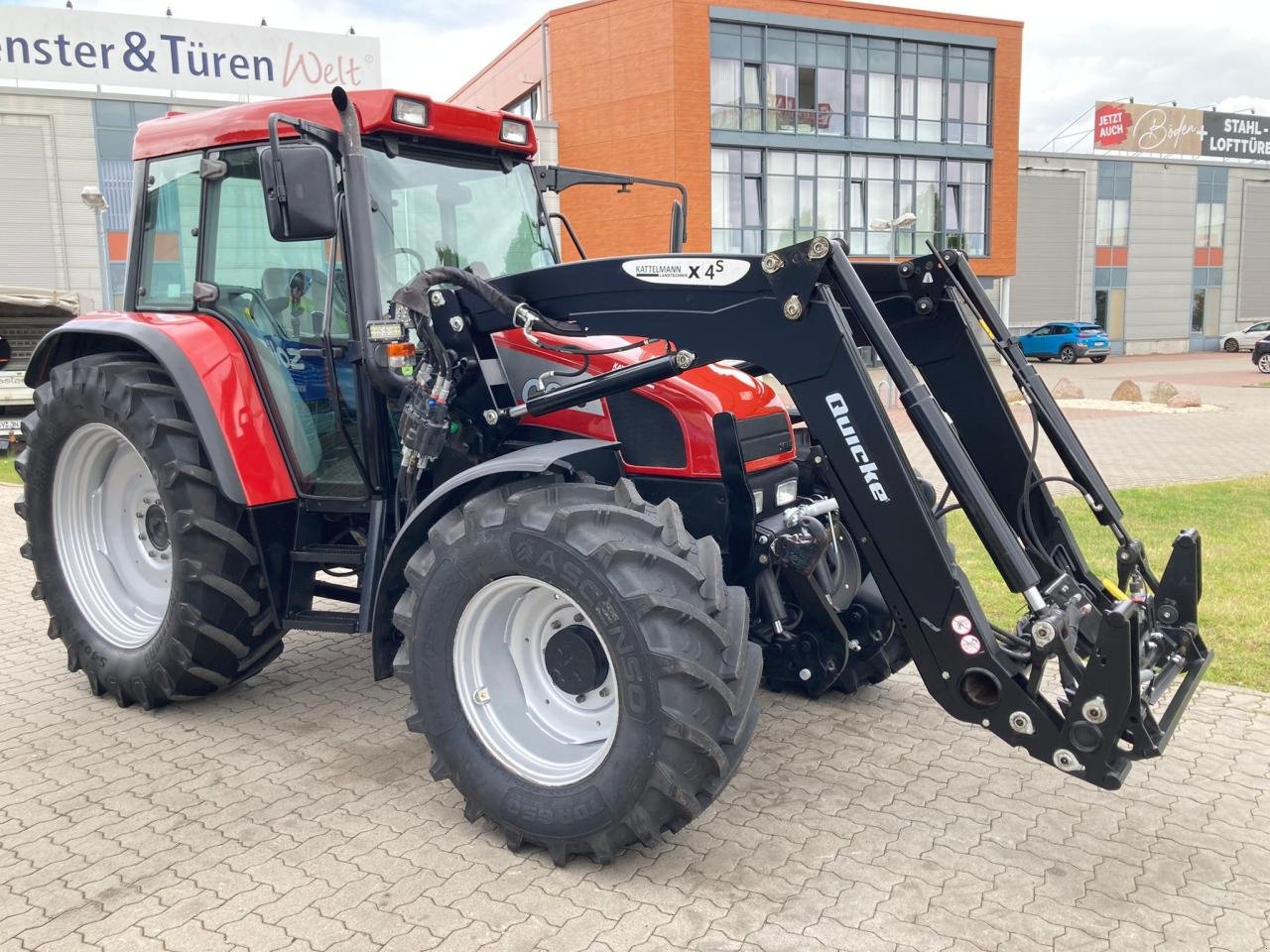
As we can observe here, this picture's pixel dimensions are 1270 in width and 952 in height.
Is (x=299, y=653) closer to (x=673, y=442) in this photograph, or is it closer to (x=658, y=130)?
(x=673, y=442)

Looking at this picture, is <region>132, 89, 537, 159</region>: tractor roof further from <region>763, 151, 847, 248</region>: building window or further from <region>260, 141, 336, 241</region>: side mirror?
<region>763, 151, 847, 248</region>: building window

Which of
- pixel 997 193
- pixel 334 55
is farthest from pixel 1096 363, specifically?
pixel 334 55

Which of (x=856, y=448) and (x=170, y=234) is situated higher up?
(x=170, y=234)

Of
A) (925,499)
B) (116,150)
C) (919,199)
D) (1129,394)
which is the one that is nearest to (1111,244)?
(919,199)

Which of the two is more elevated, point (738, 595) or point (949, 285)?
point (949, 285)

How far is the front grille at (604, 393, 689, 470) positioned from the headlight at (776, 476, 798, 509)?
49 cm

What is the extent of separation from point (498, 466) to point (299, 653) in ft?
9.48

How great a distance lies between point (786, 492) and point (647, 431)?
685mm

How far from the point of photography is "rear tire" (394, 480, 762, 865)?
9.96 feet

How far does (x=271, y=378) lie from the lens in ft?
14.7

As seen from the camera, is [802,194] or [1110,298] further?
[1110,298]

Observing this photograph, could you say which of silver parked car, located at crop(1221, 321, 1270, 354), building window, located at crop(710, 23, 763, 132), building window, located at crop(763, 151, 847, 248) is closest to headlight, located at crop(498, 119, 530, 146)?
building window, located at crop(710, 23, 763, 132)

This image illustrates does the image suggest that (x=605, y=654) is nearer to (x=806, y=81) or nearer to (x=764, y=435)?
(x=764, y=435)

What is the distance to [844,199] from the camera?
3500cm
